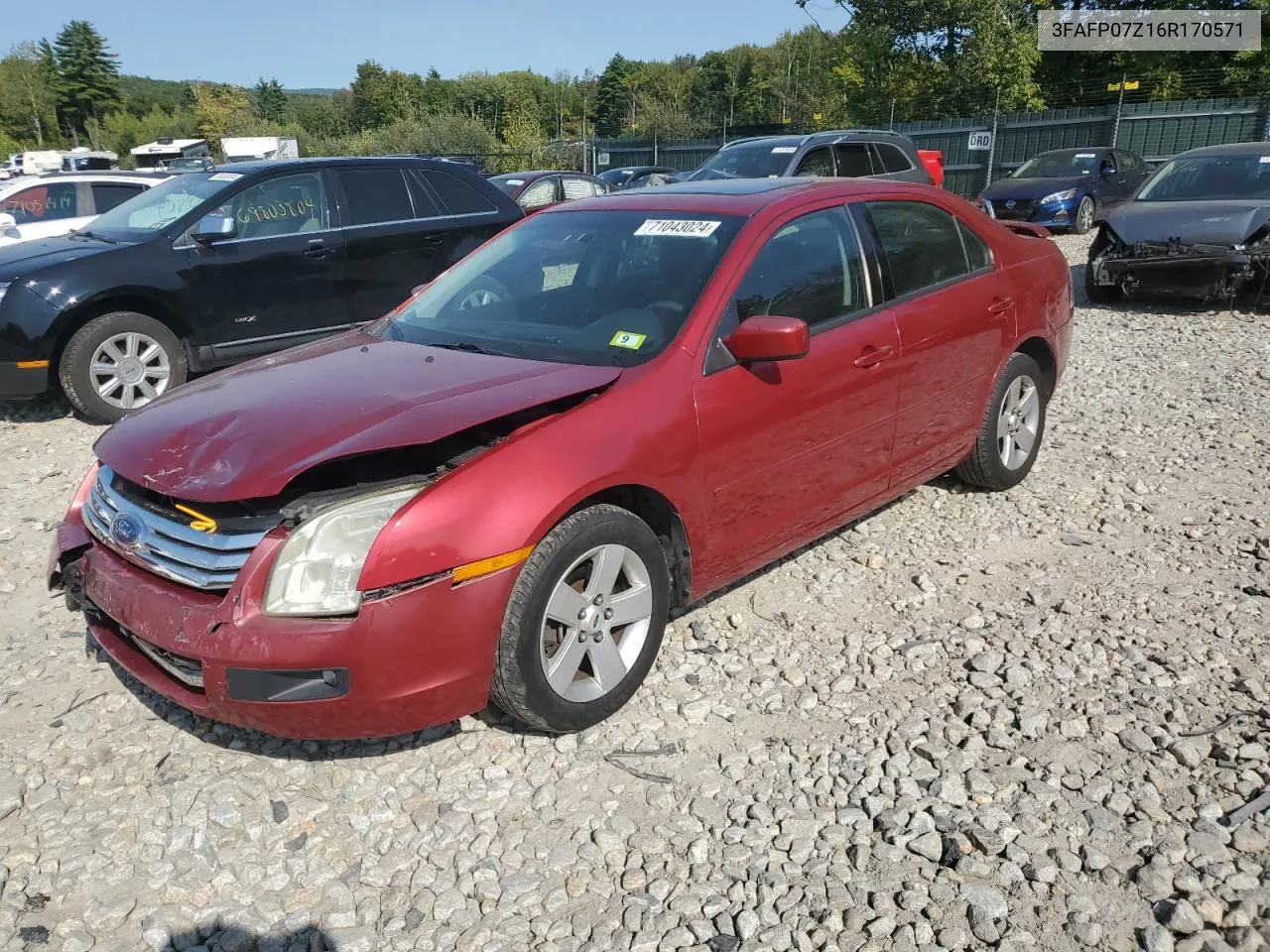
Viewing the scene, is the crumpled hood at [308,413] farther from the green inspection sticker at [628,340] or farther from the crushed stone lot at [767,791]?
the crushed stone lot at [767,791]

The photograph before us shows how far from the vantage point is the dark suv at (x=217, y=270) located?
6609 millimetres

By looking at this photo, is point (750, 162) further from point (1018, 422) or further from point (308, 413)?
point (308, 413)

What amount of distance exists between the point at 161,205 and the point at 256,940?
6.50m

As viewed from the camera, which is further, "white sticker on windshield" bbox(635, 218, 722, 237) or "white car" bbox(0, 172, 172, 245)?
"white car" bbox(0, 172, 172, 245)

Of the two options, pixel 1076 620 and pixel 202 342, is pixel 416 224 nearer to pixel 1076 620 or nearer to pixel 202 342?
pixel 202 342

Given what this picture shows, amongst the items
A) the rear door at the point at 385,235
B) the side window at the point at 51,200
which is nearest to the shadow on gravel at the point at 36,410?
the rear door at the point at 385,235

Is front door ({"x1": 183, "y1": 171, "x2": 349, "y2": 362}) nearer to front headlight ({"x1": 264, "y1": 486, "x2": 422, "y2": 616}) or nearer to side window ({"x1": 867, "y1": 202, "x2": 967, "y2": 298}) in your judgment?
side window ({"x1": 867, "y1": 202, "x2": 967, "y2": 298})

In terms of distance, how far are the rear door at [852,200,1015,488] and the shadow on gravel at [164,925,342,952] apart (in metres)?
2.93

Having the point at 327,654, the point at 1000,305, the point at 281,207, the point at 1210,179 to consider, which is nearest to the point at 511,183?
the point at 281,207

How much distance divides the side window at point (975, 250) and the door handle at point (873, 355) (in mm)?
974

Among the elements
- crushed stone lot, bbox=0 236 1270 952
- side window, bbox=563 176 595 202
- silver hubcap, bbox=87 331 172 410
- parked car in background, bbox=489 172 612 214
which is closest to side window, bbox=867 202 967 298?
crushed stone lot, bbox=0 236 1270 952

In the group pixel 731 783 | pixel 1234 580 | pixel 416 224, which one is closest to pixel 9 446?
pixel 416 224

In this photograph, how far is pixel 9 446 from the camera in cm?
652

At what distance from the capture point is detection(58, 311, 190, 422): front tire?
6.64 m
